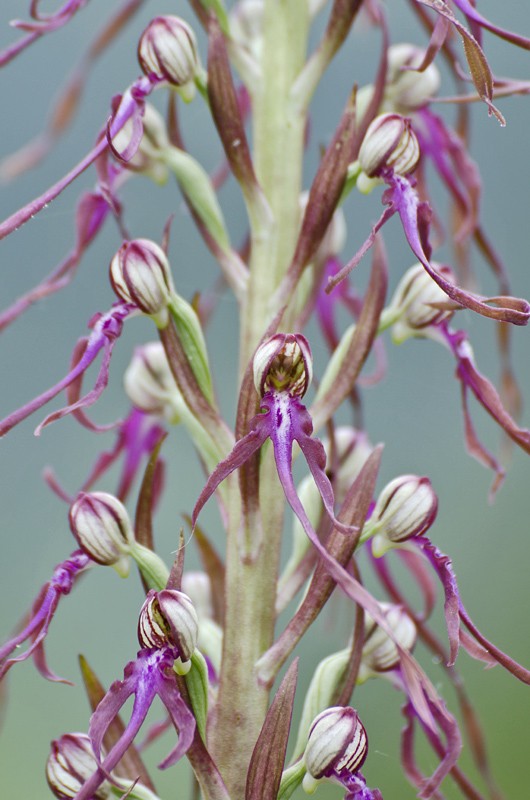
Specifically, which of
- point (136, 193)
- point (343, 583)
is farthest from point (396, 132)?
point (136, 193)

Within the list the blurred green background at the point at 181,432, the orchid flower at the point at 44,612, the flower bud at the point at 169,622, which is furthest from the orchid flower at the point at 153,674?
the blurred green background at the point at 181,432

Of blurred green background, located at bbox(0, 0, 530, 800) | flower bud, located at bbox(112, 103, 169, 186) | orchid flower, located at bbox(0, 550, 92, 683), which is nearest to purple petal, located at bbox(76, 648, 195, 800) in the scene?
orchid flower, located at bbox(0, 550, 92, 683)

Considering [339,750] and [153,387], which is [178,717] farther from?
[153,387]

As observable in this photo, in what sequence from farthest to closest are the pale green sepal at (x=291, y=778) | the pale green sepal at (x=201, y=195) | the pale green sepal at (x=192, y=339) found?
the pale green sepal at (x=201, y=195) < the pale green sepal at (x=192, y=339) < the pale green sepal at (x=291, y=778)

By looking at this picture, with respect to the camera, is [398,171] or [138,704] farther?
[398,171]

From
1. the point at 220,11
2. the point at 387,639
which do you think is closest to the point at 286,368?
the point at 387,639

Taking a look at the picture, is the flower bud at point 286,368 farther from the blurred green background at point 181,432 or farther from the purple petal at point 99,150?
the blurred green background at point 181,432
